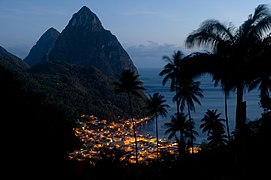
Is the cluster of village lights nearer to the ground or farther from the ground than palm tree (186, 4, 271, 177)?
nearer to the ground

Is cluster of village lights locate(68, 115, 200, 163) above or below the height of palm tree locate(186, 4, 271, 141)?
below

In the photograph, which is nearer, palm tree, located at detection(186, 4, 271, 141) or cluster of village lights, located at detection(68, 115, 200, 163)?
palm tree, located at detection(186, 4, 271, 141)

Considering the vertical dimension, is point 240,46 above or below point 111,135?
above

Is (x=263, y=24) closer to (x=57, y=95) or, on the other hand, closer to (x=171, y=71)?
(x=171, y=71)

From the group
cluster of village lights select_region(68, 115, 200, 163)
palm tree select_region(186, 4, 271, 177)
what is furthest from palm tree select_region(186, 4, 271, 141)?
cluster of village lights select_region(68, 115, 200, 163)

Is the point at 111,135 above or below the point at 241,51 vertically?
below

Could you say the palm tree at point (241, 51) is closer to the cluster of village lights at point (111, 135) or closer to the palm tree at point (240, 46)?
the palm tree at point (240, 46)

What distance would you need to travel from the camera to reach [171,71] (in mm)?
33781

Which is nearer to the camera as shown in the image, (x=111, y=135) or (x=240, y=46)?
(x=240, y=46)

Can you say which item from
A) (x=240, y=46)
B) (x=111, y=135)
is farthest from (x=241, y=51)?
(x=111, y=135)

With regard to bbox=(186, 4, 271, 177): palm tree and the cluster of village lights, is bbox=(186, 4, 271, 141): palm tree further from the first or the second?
the cluster of village lights

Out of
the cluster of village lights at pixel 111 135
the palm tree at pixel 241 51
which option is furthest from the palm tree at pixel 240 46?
the cluster of village lights at pixel 111 135

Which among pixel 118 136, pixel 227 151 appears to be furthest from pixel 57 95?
pixel 227 151

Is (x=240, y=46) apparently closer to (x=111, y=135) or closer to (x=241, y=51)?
(x=241, y=51)
